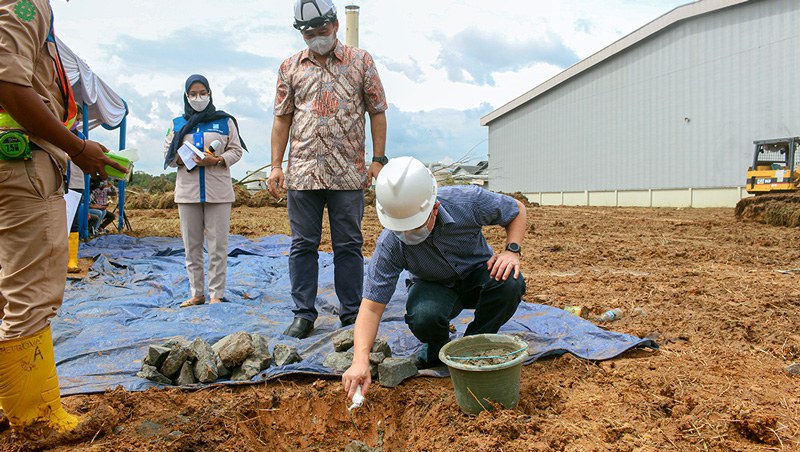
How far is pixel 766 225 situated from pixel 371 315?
1095 cm

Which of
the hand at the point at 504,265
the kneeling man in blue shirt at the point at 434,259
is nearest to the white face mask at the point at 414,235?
the kneeling man in blue shirt at the point at 434,259

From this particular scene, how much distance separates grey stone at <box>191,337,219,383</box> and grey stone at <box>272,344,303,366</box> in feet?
0.99

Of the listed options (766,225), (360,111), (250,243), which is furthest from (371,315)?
(766,225)

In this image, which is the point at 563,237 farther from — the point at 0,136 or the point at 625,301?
the point at 0,136

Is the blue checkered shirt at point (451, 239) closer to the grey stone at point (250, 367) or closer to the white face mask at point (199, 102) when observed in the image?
the grey stone at point (250, 367)

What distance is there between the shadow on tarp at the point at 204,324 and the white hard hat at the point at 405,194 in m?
0.83

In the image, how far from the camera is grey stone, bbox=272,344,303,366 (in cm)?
256

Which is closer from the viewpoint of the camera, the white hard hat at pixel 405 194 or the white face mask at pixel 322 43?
the white hard hat at pixel 405 194

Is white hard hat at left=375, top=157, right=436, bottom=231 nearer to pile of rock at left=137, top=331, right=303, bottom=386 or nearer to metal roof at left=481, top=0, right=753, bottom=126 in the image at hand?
pile of rock at left=137, top=331, right=303, bottom=386

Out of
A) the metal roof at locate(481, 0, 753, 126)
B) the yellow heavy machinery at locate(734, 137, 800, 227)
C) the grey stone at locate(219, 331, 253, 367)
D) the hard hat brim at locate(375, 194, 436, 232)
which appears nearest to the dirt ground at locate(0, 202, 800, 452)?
the grey stone at locate(219, 331, 253, 367)

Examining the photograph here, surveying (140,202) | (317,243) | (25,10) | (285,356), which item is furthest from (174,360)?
(140,202)

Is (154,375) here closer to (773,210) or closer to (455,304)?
(455,304)

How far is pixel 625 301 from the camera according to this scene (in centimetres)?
393

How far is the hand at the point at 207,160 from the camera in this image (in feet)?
12.4
